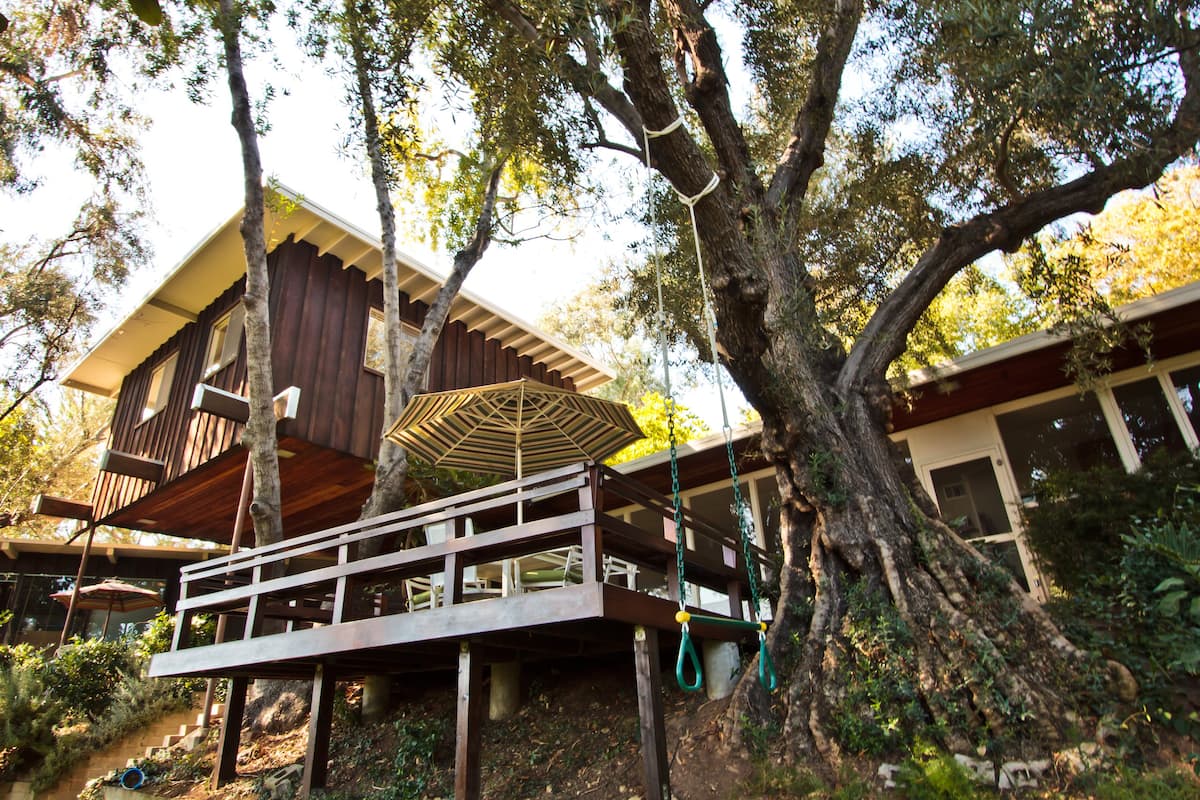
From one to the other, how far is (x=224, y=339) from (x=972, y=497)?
10.1 metres

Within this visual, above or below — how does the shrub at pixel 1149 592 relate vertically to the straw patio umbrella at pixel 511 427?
below

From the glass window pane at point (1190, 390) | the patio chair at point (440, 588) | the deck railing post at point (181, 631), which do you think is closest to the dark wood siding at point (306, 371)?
the deck railing post at point (181, 631)

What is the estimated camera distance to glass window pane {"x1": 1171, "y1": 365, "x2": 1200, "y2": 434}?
6621 mm

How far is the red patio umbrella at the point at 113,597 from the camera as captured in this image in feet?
38.7

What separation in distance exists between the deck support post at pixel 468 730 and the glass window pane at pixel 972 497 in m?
5.14

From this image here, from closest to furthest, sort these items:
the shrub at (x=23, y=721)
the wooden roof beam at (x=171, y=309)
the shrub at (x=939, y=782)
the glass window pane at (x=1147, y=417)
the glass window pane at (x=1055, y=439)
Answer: the shrub at (x=939, y=782), the glass window pane at (x=1147, y=417), the glass window pane at (x=1055, y=439), the shrub at (x=23, y=721), the wooden roof beam at (x=171, y=309)

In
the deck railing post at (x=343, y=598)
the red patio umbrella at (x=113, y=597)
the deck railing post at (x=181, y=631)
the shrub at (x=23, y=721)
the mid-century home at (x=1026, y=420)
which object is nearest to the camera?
the deck railing post at (x=343, y=598)

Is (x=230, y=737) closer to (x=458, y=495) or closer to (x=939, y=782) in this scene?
(x=458, y=495)

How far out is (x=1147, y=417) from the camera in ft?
22.6

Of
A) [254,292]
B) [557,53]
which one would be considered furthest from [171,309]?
[557,53]

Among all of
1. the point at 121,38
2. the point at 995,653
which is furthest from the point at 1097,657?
the point at 121,38

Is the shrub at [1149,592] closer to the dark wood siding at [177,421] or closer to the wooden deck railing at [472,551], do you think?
the wooden deck railing at [472,551]

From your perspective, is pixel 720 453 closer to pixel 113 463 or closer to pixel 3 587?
pixel 113 463

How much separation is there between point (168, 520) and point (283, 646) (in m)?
8.44
